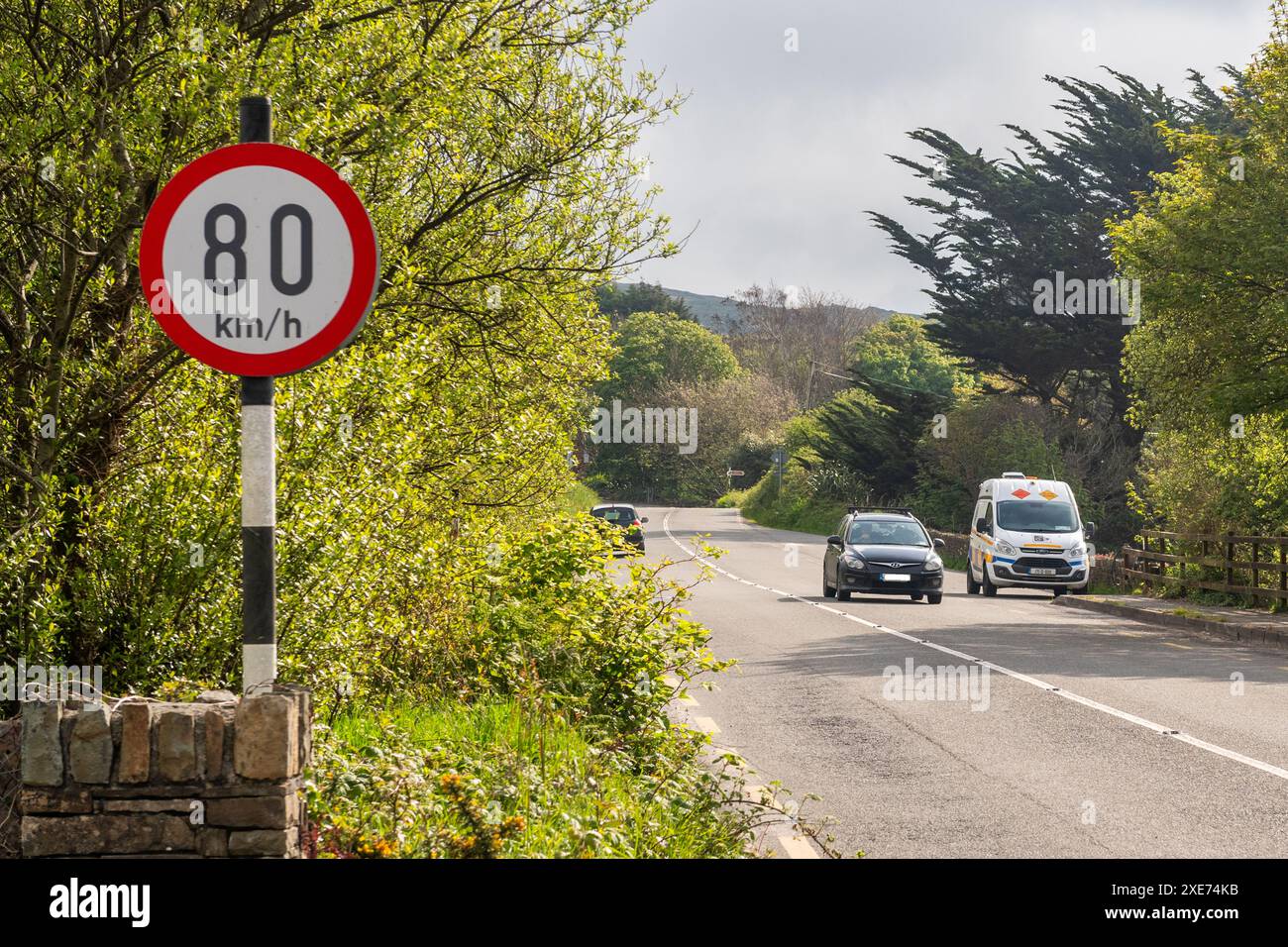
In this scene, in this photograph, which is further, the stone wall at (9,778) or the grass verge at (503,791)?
the grass verge at (503,791)

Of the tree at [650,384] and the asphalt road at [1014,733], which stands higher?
the tree at [650,384]

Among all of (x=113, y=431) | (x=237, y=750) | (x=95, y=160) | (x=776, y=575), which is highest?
(x=95, y=160)

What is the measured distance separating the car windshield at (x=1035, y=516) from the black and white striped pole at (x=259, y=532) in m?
27.0

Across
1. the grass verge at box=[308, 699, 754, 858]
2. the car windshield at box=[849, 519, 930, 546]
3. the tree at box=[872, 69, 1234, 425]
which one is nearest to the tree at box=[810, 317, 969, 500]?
the tree at box=[872, 69, 1234, 425]

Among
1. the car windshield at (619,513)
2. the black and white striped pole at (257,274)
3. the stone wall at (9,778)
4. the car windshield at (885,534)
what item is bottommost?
the car windshield at (619,513)

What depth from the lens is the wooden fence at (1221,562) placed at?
24.3 meters

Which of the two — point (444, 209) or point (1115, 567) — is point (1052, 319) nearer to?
point (1115, 567)

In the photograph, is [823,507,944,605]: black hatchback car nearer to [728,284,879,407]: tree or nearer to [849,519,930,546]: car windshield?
[849,519,930,546]: car windshield

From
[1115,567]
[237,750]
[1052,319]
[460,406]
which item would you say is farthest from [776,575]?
[237,750]

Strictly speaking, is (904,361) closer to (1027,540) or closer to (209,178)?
(1027,540)

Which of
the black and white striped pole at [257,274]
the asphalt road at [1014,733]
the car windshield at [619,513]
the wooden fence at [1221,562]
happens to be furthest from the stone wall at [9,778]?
the car windshield at [619,513]

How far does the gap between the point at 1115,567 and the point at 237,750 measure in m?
30.6

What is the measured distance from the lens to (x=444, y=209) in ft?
35.1

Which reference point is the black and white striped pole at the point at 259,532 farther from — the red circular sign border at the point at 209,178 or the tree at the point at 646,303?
the tree at the point at 646,303
